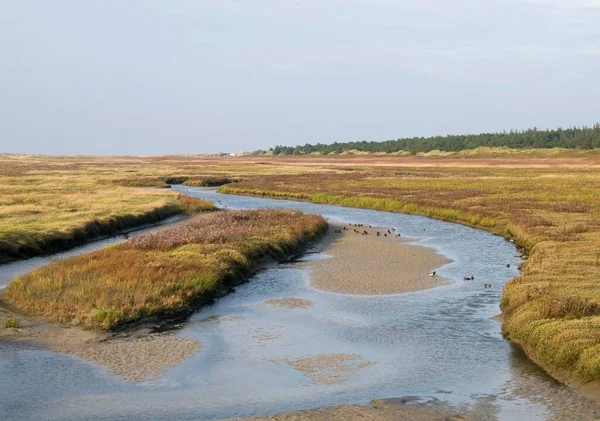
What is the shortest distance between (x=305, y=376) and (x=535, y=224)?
29405mm

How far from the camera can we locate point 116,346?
1950 centimetres

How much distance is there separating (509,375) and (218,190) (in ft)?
236

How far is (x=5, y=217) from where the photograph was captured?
141ft

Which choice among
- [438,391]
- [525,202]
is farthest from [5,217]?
[525,202]

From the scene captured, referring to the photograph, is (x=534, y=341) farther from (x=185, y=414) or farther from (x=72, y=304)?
(x=72, y=304)

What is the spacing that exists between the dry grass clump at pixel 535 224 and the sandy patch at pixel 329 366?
494cm

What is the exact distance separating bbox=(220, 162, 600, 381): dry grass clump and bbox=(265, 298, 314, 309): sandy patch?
715 centimetres

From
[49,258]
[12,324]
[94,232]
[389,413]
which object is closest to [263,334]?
[389,413]

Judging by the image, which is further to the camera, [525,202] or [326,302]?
[525,202]

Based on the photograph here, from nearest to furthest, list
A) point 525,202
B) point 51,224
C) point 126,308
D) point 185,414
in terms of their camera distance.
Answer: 1. point 185,414
2. point 126,308
3. point 51,224
4. point 525,202

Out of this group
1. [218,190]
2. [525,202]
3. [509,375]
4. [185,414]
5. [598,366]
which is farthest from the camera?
[218,190]

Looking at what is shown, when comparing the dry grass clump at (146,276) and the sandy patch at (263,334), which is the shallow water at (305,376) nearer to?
the sandy patch at (263,334)

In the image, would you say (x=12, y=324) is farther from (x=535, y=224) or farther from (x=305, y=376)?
(x=535, y=224)

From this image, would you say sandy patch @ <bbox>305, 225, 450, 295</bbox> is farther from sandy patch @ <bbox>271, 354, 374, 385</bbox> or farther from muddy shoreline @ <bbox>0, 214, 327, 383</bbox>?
sandy patch @ <bbox>271, 354, 374, 385</bbox>
